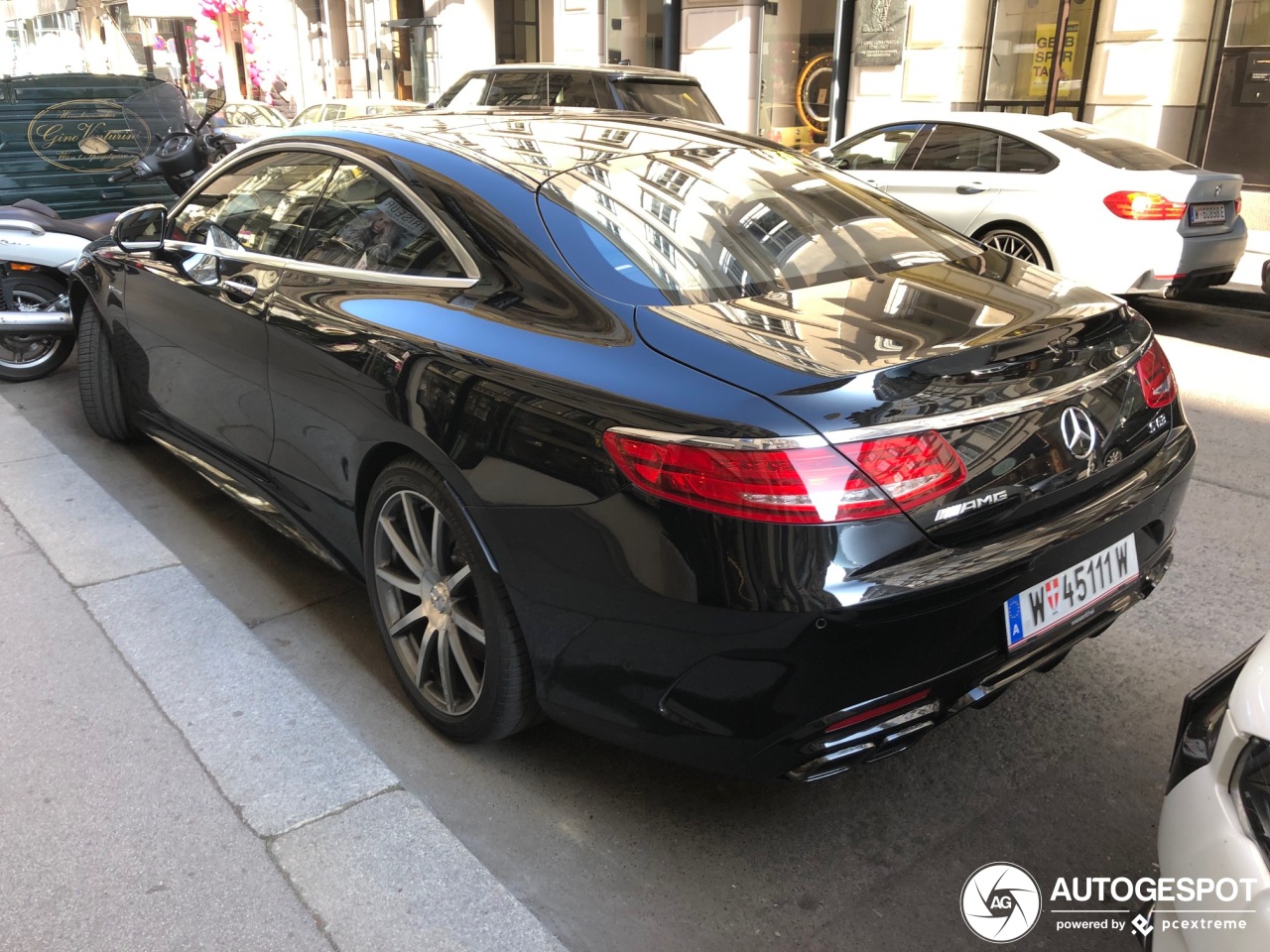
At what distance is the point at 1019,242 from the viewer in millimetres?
8297

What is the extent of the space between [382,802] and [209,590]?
1.50m

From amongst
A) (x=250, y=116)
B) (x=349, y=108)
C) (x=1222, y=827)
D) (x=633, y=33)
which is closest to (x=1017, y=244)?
(x=1222, y=827)

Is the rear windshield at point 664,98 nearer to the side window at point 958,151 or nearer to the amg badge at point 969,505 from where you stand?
the side window at point 958,151

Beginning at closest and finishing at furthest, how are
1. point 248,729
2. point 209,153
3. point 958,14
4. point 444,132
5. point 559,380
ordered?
point 559,380 < point 248,729 < point 444,132 < point 209,153 < point 958,14

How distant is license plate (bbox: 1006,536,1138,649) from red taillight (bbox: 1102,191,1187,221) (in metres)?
6.00

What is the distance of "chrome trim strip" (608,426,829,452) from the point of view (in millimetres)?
2035

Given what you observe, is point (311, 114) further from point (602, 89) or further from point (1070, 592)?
point (1070, 592)

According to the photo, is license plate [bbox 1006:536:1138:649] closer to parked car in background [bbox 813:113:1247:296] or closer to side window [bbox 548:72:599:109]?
parked car in background [bbox 813:113:1247:296]

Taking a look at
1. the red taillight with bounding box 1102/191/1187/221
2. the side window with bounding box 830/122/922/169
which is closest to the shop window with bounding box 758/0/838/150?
the side window with bounding box 830/122/922/169

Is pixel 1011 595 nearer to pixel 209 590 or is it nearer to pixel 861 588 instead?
pixel 861 588

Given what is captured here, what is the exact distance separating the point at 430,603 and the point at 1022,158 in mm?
7116

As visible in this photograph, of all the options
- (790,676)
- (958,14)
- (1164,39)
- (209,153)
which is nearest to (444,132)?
(790,676)

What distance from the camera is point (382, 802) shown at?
2623 millimetres

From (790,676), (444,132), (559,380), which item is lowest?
(790,676)
